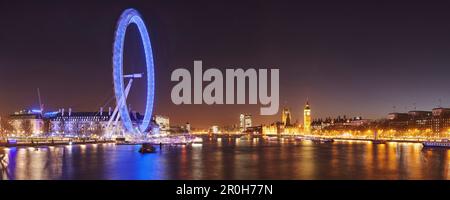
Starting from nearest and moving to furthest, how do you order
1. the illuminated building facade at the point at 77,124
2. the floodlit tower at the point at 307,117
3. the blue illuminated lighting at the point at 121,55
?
the blue illuminated lighting at the point at 121,55
the illuminated building facade at the point at 77,124
the floodlit tower at the point at 307,117

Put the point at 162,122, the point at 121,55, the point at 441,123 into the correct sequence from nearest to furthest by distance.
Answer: the point at 121,55
the point at 441,123
the point at 162,122

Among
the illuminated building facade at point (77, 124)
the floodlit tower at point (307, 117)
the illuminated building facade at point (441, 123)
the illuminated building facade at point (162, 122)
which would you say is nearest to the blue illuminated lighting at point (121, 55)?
the illuminated building facade at point (77, 124)

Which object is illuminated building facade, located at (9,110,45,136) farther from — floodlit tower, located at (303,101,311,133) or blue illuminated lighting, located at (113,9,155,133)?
floodlit tower, located at (303,101,311,133)

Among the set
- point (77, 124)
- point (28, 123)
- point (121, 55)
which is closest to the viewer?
point (121, 55)

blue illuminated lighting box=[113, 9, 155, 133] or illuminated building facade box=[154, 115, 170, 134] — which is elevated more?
blue illuminated lighting box=[113, 9, 155, 133]

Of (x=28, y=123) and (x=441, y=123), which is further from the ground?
(x=28, y=123)

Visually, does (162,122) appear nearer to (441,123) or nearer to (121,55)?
(441,123)

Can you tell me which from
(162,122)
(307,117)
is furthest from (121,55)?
(307,117)

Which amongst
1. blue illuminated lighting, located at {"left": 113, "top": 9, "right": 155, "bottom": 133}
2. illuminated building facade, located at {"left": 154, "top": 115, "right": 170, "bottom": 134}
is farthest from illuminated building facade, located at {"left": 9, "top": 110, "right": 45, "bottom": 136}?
blue illuminated lighting, located at {"left": 113, "top": 9, "right": 155, "bottom": 133}

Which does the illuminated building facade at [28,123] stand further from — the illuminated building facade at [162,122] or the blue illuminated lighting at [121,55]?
the blue illuminated lighting at [121,55]

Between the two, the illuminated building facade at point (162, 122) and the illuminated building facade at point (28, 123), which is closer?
the illuminated building facade at point (28, 123)
